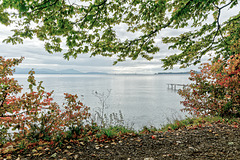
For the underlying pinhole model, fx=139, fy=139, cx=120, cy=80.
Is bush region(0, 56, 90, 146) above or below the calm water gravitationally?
above

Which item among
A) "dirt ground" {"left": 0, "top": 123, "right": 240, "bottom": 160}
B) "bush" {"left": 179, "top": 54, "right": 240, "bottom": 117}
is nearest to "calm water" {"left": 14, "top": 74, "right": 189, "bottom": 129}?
"dirt ground" {"left": 0, "top": 123, "right": 240, "bottom": 160}

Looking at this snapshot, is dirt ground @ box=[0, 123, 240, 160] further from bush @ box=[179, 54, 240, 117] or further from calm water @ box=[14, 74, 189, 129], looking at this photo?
calm water @ box=[14, 74, 189, 129]

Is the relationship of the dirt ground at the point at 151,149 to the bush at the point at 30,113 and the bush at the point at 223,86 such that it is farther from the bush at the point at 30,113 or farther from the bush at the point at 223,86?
the bush at the point at 223,86

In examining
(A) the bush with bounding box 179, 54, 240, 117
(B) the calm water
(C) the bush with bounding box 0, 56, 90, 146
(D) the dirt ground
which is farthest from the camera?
(B) the calm water

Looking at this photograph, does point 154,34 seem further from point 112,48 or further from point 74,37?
point 74,37

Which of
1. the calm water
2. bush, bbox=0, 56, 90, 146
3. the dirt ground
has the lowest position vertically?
the calm water

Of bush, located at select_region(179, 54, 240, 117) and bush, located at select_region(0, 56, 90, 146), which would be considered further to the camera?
bush, located at select_region(179, 54, 240, 117)

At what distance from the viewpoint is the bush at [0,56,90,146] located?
11.4 ft

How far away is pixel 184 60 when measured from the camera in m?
5.65

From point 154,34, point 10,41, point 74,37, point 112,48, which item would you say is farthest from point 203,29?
point 10,41

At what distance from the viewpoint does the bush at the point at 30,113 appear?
11.4 ft

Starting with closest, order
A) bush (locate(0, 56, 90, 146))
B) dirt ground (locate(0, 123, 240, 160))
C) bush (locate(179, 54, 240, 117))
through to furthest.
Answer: dirt ground (locate(0, 123, 240, 160))
bush (locate(0, 56, 90, 146))
bush (locate(179, 54, 240, 117))

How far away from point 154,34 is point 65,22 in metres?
2.86

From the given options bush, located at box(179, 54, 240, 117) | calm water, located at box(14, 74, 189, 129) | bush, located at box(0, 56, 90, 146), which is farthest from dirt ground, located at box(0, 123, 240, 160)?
calm water, located at box(14, 74, 189, 129)
